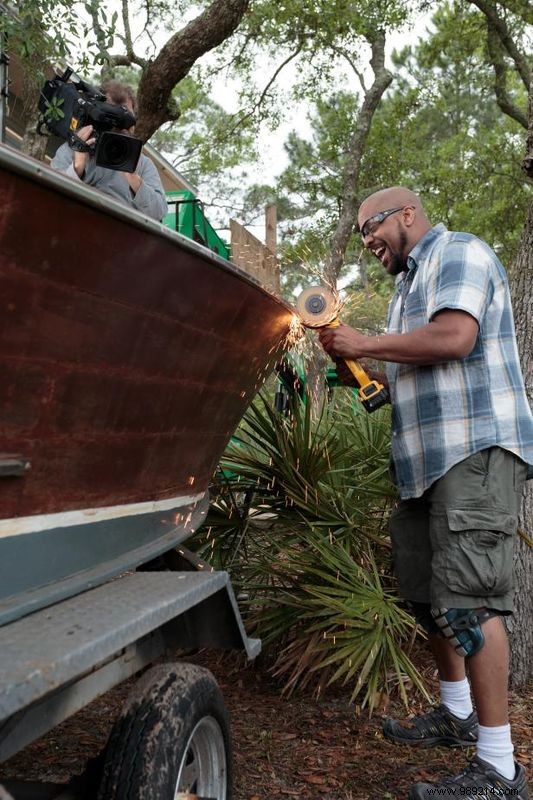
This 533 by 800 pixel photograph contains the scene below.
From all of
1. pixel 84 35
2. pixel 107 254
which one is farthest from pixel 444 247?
pixel 84 35

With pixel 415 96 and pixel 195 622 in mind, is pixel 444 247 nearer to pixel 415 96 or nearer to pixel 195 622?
pixel 195 622

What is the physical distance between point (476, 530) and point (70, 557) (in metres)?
1.36

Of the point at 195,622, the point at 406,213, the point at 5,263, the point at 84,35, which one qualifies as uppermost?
the point at 84,35

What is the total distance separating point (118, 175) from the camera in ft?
10.8

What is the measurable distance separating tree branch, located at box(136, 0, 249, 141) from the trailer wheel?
653cm

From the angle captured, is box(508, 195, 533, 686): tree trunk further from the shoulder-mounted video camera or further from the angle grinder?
the shoulder-mounted video camera

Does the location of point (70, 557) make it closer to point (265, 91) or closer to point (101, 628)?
point (101, 628)

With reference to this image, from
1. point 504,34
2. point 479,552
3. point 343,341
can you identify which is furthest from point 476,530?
point 504,34

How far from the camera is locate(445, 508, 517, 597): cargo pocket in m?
2.36

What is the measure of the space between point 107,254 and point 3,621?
777 millimetres

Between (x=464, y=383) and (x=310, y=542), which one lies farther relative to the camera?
(x=310, y=542)

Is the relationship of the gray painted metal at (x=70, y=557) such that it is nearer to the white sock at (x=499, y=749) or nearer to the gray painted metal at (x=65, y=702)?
the gray painted metal at (x=65, y=702)

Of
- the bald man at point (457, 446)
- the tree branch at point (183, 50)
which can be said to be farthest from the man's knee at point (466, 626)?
the tree branch at point (183, 50)

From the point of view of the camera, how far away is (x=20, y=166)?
1.27 meters
